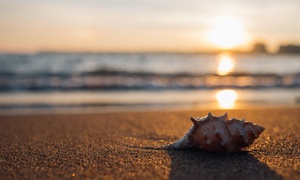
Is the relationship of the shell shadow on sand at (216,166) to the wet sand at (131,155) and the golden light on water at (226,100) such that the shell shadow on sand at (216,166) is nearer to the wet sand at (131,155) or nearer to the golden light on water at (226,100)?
the wet sand at (131,155)

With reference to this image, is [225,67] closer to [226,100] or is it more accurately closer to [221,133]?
[226,100]

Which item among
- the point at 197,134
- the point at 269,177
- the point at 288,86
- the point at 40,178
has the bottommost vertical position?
the point at 40,178

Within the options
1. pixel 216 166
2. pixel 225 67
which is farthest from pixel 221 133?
pixel 225 67

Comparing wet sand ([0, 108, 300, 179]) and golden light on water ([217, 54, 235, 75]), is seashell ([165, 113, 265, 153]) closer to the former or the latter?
wet sand ([0, 108, 300, 179])

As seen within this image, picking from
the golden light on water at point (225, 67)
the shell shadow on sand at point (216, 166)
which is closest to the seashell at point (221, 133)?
→ the shell shadow on sand at point (216, 166)

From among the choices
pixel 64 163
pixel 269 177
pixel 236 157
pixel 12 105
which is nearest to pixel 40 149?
pixel 64 163

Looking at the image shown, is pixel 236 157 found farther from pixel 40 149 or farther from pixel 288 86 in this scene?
pixel 288 86
